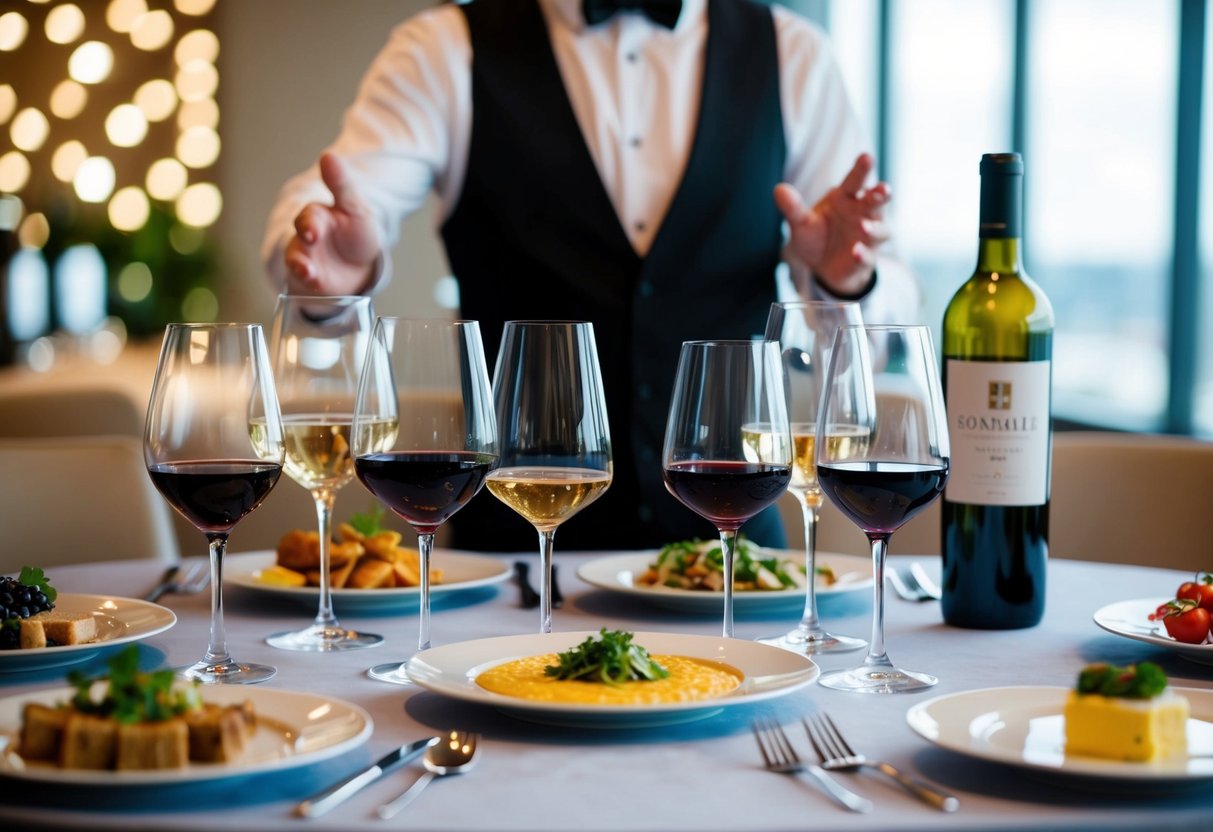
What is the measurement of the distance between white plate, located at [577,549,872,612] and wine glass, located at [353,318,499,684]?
0.33 meters

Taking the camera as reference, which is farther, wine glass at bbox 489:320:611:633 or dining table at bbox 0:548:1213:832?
wine glass at bbox 489:320:611:633

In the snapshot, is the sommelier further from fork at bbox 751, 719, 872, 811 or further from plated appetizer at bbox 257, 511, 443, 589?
fork at bbox 751, 719, 872, 811

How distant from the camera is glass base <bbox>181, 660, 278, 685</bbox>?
116 centimetres

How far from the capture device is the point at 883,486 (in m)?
1.21

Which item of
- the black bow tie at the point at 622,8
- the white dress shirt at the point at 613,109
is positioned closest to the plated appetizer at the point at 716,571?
the white dress shirt at the point at 613,109

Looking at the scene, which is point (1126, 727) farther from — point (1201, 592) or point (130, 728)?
point (130, 728)

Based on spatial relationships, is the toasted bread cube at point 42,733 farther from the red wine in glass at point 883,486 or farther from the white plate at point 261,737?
the red wine in glass at point 883,486

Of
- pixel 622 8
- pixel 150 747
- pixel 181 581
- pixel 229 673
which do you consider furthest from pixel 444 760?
pixel 622 8

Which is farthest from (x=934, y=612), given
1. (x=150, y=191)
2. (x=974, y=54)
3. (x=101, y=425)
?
(x=150, y=191)

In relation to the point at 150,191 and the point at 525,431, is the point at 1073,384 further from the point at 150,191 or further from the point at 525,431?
the point at 150,191

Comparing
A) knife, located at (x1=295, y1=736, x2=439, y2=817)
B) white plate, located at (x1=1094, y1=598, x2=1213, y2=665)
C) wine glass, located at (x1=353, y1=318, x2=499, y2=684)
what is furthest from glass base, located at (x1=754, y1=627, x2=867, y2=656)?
knife, located at (x1=295, y1=736, x2=439, y2=817)

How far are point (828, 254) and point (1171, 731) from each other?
1.30m

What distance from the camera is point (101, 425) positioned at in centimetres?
354

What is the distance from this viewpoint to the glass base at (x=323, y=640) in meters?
1.32
